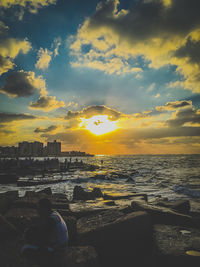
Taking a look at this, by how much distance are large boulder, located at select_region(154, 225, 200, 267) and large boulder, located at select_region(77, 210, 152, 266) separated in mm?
345

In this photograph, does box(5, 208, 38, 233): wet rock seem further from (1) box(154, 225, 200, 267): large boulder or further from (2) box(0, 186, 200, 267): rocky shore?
(1) box(154, 225, 200, 267): large boulder

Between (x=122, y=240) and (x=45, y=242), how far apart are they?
1945 millimetres

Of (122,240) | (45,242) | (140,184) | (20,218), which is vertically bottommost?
(140,184)

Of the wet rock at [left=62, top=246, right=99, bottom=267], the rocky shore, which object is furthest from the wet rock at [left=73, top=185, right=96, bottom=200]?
the wet rock at [left=62, top=246, right=99, bottom=267]

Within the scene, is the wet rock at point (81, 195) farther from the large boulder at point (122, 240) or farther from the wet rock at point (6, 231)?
the wet rock at point (6, 231)

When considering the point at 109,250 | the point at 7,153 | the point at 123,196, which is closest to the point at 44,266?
the point at 109,250

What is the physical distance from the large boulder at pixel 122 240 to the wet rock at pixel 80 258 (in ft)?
2.04

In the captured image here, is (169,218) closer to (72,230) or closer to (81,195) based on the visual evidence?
(72,230)

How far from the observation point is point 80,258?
10.4 ft

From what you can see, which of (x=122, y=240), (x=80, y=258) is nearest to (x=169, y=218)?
(x=122, y=240)

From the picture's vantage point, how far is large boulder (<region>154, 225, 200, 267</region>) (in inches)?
129

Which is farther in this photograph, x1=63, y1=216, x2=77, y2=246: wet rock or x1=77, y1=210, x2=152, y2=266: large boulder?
x1=63, y1=216, x2=77, y2=246: wet rock

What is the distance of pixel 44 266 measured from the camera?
2.65 meters

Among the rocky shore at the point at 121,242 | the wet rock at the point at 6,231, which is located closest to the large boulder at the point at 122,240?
the rocky shore at the point at 121,242
